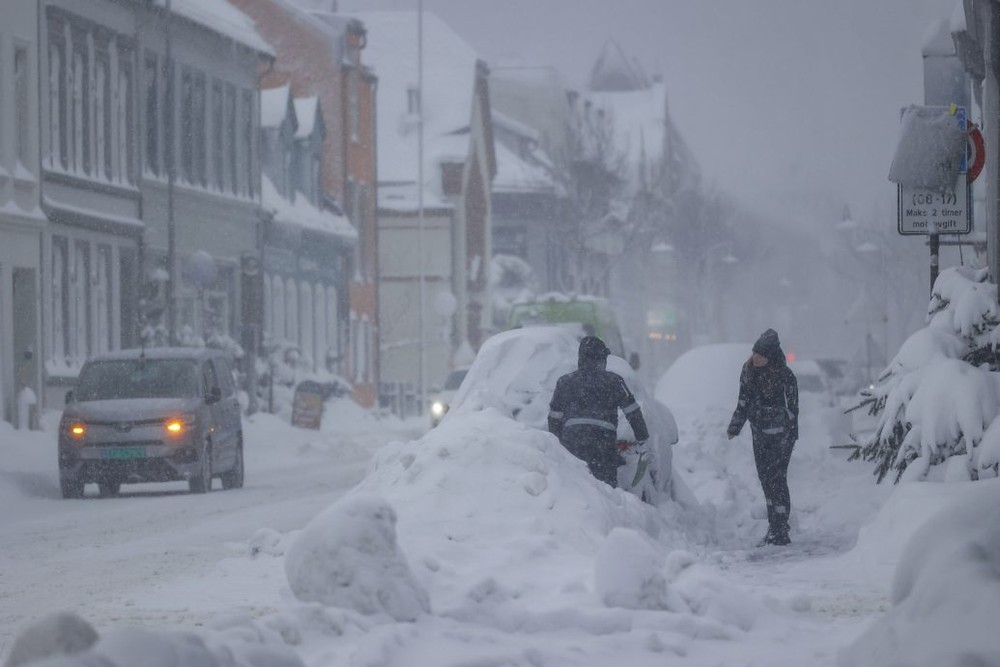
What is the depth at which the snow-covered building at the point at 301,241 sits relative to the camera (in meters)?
52.8

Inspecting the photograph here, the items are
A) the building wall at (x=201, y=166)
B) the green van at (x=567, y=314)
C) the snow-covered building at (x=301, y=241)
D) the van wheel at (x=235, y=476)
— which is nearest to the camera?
the van wheel at (x=235, y=476)

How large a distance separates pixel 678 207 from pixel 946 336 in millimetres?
95448

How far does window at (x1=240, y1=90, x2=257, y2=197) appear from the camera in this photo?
49844mm

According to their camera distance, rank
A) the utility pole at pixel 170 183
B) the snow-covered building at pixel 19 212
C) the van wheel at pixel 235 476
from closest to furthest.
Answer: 1. the van wheel at pixel 235 476
2. the snow-covered building at pixel 19 212
3. the utility pole at pixel 170 183

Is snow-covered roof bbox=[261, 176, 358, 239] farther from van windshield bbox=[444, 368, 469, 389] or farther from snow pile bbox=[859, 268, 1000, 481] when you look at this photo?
snow pile bbox=[859, 268, 1000, 481]

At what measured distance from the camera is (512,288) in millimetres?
82688

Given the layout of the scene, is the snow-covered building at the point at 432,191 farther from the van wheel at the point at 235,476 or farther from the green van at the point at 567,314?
the van wheel at the point at 235,476

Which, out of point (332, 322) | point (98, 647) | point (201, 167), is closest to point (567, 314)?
point (201, 167)

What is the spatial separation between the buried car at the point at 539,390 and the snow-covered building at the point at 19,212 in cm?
1648

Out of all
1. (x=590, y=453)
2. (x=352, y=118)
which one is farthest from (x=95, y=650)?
(x=352, y=118)

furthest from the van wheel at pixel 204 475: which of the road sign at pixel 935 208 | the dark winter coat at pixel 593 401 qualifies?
the dark winter coat at pixel 593 401

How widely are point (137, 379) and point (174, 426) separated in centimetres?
143

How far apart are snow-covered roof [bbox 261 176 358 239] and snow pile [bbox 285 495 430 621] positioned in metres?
41.2

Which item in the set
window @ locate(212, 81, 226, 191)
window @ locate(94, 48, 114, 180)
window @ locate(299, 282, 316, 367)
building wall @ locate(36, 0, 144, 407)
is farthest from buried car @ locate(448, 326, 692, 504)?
window @ locate(299, 282, 316, 367)
